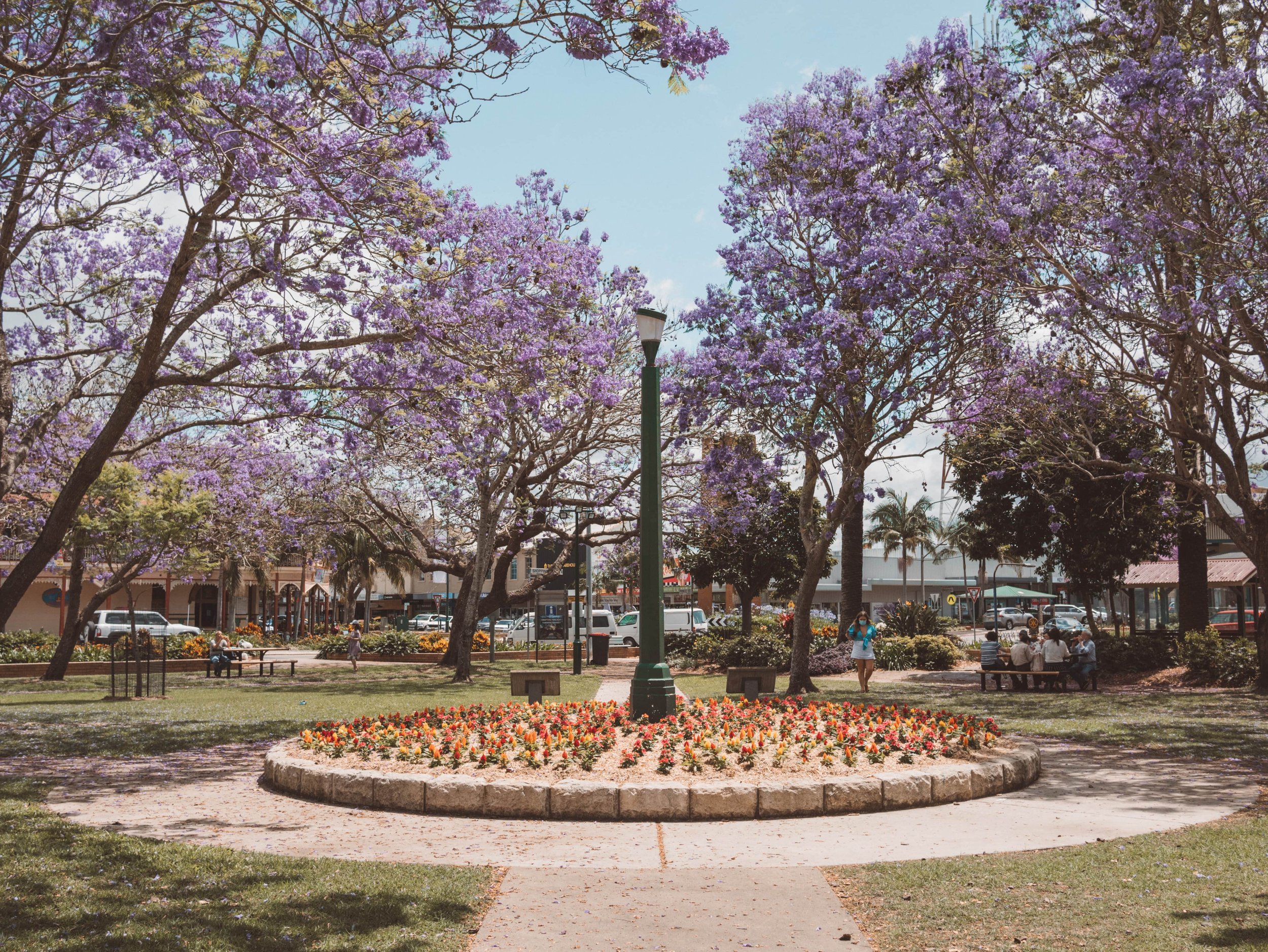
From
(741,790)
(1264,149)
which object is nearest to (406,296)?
(741,790)

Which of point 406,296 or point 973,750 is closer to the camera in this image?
point 973,750

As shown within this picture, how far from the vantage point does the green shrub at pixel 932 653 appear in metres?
26.4

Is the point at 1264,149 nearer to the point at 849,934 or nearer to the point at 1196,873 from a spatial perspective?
the point at 1196,873

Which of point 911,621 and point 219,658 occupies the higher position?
point 911,621

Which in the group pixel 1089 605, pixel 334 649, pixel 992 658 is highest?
pixel 1089 605

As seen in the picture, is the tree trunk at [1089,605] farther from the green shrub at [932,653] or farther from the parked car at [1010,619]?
the parked car at [1010,619]

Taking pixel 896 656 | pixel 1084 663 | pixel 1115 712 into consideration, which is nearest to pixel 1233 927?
pixel 1115 712

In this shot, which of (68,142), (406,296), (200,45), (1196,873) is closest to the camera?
(1196,873)

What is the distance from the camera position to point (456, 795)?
297 inches

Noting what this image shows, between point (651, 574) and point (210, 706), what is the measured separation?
10.4 meters

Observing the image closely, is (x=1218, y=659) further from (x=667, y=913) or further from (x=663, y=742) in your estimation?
(x=667, y=913)

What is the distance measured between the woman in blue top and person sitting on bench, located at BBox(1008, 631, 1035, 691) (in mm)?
3140

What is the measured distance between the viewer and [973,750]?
904cm

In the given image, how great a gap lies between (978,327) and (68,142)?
44.7ft
